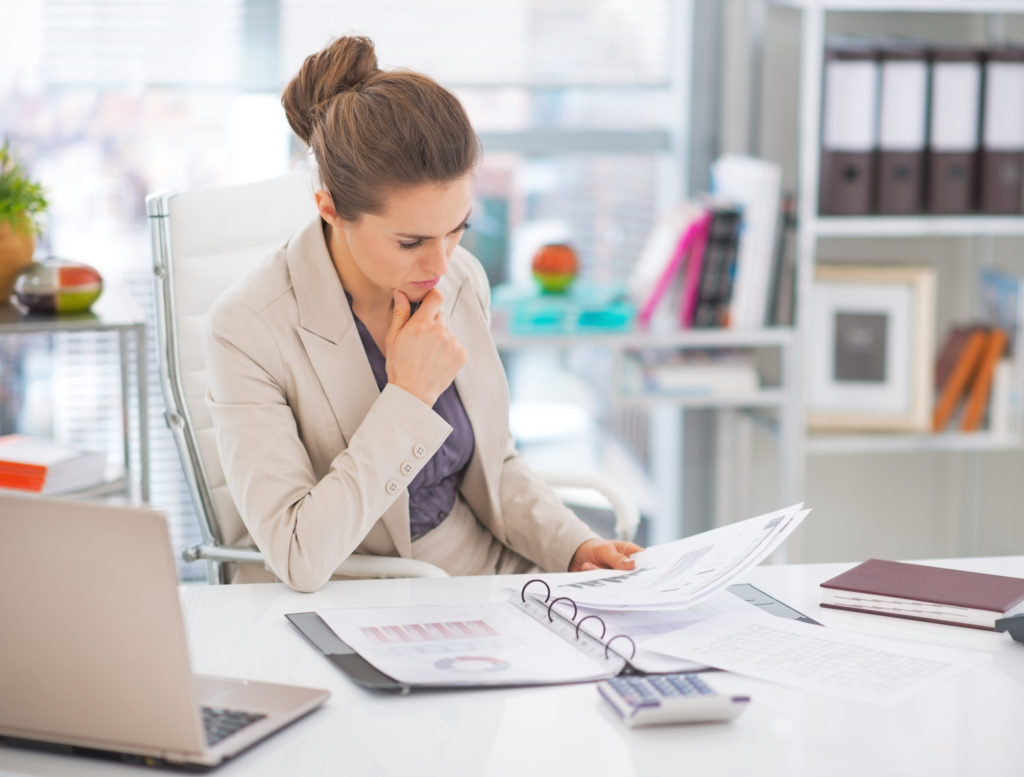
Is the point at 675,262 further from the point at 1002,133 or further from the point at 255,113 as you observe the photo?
the point at 255,113

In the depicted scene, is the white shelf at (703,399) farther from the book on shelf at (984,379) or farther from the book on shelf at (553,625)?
the book on shelf at (553,625)

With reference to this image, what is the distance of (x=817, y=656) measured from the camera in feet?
3.72

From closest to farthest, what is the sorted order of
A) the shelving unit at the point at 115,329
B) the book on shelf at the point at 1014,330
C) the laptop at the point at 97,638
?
1. the laptop at the point at 97,638
2. the shelving unit at the point at 115,329
3. the book on shelf at the point at 1014,330

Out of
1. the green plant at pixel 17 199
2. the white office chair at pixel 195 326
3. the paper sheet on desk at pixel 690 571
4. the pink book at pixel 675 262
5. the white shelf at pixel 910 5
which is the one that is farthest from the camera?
the pink book at pixel 675 262

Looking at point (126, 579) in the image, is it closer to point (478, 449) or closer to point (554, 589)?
point (554, 589)

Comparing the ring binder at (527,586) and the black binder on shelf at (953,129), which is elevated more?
the black binder on shelf at (953,129)

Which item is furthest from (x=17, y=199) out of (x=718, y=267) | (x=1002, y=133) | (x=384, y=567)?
(x=1002, y=133)

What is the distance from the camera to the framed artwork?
2639 mm

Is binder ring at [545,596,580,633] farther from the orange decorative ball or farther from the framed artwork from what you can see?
the framed artwork

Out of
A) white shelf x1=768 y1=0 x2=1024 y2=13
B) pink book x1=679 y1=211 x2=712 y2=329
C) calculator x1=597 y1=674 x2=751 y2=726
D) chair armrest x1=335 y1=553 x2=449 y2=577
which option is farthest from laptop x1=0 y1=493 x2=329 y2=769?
white shelf x1=768 y1=0 x2=1024 y2=13

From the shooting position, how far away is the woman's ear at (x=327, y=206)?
1.51m

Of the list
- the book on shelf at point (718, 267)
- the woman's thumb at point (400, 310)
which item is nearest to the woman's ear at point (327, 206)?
the woman's thumb at point (400, 310)

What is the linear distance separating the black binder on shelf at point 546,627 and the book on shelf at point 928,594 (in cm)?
7

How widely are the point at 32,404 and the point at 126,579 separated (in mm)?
2114
